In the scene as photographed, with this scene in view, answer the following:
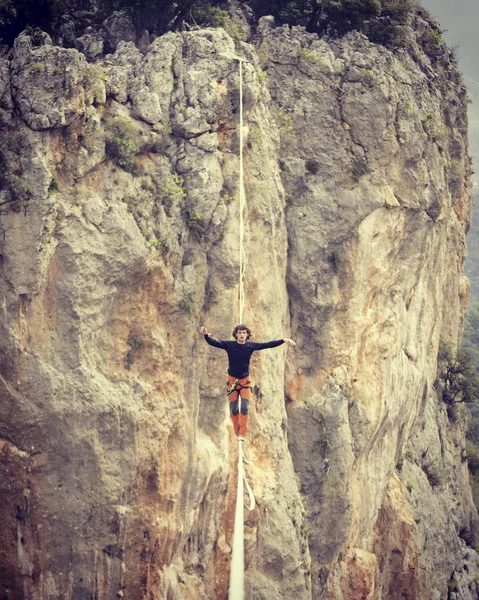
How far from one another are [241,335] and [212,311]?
3.02 metres

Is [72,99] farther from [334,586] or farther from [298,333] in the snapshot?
[334,586]

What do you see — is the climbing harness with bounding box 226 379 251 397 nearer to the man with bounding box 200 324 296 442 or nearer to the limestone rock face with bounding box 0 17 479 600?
the man with bounding box 200 324 296 442

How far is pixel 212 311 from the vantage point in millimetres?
19422

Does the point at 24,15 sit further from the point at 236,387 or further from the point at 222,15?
the point at 236,387

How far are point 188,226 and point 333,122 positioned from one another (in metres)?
6.43

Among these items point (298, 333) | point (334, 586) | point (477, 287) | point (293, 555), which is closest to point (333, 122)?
point (298, 333)

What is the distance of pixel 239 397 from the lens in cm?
1759

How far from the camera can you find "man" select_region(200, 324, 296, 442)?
54.4ft

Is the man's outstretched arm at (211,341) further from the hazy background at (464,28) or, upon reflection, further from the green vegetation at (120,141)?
the hazy background at (464,28)

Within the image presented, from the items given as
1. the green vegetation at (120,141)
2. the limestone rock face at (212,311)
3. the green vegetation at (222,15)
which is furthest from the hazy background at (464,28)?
the green vegetation at (120,141)

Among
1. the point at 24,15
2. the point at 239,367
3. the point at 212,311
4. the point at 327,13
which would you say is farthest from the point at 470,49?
the point at 239,367

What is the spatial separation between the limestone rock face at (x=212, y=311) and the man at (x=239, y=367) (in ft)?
Answer: 4.97

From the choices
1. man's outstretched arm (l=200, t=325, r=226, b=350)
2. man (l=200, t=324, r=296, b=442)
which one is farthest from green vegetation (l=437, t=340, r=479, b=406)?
man's outstretched arm (l=200, t=325, r=226, b=350)

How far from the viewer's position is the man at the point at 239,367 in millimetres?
16578
